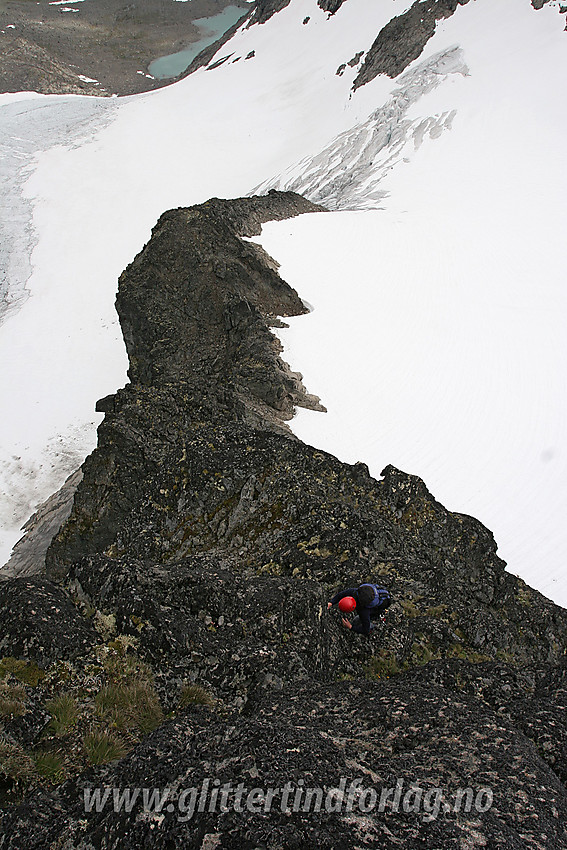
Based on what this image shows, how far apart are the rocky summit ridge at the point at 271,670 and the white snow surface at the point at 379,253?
8.57 feet

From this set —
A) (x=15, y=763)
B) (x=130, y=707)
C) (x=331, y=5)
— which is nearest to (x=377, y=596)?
(x=130, y=707)

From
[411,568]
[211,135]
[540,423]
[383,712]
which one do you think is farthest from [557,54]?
[383,712]

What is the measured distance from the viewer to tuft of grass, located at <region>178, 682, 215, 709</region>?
4.40m

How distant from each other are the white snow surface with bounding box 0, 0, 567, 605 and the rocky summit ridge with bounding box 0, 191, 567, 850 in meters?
2.61

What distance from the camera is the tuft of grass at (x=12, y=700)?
3.77 metres

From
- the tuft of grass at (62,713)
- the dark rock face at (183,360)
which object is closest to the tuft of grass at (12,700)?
the tuft of grass at (62,713)

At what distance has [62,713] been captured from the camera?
3.91 m

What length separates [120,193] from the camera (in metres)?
32.3

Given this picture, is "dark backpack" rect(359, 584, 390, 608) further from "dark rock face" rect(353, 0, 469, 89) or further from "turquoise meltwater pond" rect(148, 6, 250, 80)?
"turquoise meltwater pond" rect(148, 6, 250, 80)

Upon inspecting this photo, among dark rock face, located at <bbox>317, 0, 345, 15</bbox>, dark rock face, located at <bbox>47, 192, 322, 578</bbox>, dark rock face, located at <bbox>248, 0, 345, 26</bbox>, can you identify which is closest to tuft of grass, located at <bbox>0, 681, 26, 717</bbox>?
dark rock face, located at <bbox>47, 192, 322, 578</bbox>

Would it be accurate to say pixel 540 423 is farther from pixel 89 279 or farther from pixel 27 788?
pixel 89 279

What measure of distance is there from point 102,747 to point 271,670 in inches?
54.7

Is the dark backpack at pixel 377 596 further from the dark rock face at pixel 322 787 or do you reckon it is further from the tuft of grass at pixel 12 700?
the tuft of grass at pixel 12 700

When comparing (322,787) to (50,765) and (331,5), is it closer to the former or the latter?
(50,765)
